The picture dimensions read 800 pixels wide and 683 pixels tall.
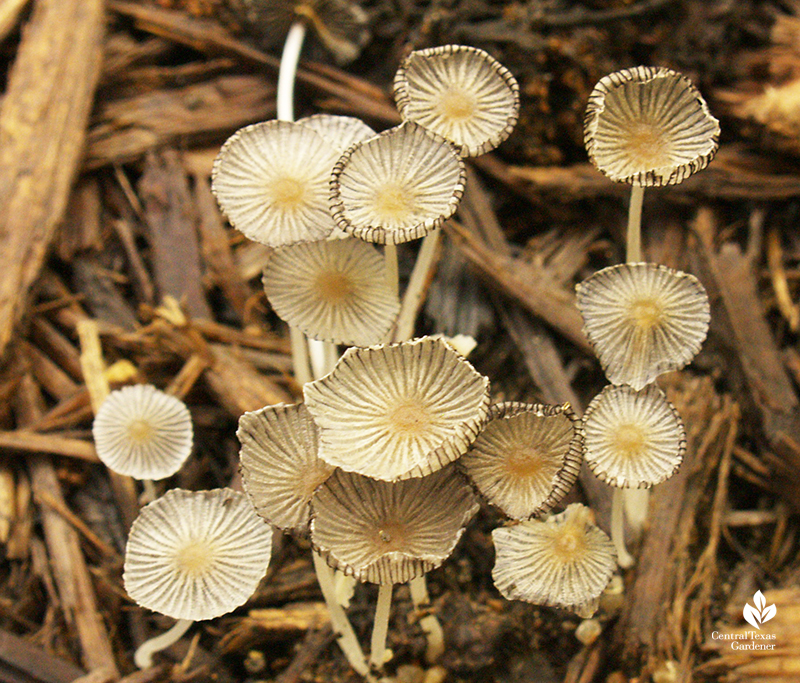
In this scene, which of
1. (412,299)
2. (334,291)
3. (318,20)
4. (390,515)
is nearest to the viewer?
(390,515)

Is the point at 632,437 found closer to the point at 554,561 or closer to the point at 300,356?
the point at 554,561

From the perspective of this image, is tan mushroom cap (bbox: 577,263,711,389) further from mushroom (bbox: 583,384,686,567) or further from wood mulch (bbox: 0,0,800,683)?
wood mulch (bbox: 0,0,800,683)

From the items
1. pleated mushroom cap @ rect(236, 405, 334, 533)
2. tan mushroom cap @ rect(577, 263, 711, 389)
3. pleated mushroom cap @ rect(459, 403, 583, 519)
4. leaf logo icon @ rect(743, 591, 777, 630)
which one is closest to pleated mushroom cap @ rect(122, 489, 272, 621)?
pleated mushroom cap @ rect(236, 405, 334, 533)

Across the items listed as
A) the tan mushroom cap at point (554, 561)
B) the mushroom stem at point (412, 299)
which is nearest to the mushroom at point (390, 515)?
the tan mushroom cap at point (554, 561)

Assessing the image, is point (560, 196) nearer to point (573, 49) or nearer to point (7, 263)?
point (573, 49)

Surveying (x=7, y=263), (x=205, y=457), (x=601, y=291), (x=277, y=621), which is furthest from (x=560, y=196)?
(x=7, y=263)

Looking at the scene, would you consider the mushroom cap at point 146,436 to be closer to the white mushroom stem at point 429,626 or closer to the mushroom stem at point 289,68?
the white mushroom stem at point 429,626

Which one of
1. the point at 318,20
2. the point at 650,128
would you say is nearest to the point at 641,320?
the point at 650,128
